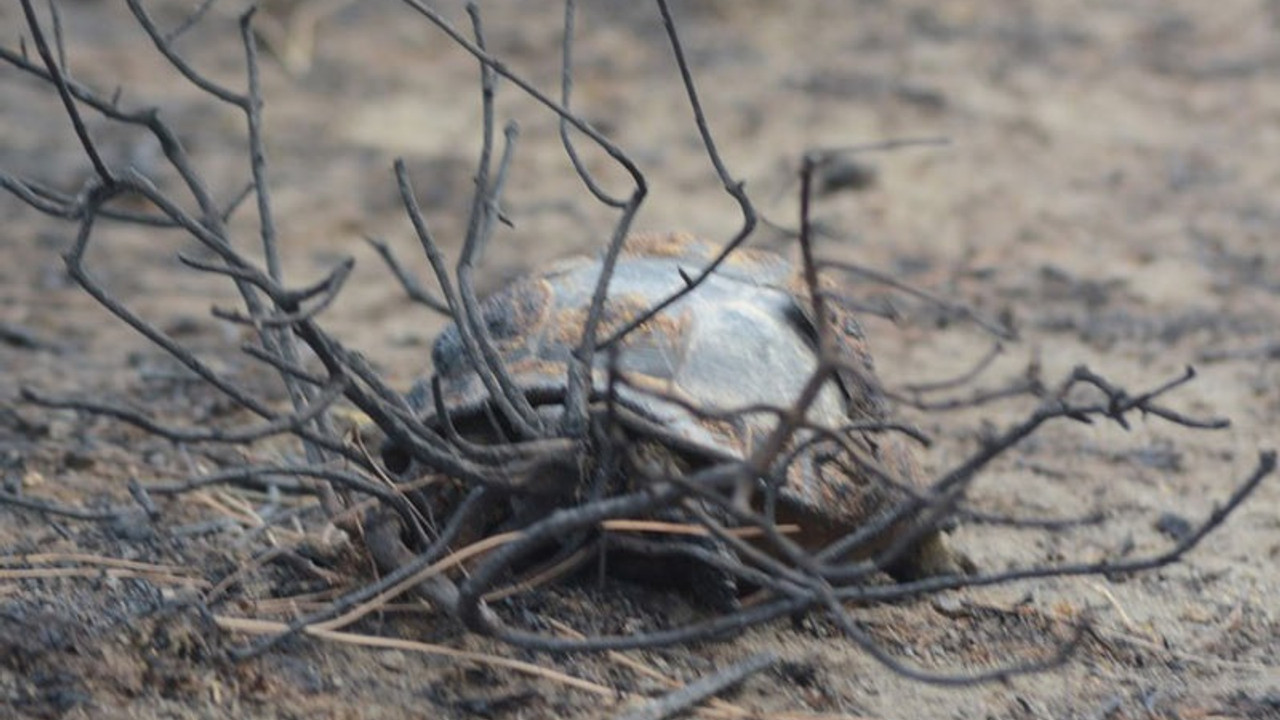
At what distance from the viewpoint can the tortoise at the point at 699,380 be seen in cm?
297

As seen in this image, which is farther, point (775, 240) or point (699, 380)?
point (775, 240)

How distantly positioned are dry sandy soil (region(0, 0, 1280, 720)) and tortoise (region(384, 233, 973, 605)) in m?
0.17

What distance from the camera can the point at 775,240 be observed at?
6027mm

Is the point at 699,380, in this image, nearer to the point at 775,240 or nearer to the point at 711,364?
the point at 711,364

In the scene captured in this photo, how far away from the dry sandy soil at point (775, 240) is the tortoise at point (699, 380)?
0.57ft

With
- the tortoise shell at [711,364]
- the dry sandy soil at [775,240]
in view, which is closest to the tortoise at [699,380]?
the tortoise shell at [711,364]

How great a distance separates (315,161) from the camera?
7188 millimetres

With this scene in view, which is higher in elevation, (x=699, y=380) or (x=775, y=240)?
(x=775, y=240)

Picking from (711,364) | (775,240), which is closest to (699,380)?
(711,364)

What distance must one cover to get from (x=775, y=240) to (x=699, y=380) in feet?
9.79

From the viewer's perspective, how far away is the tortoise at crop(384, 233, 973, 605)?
297 cm

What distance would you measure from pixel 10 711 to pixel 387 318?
298cm

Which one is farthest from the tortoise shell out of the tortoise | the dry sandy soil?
the dry sandy soil

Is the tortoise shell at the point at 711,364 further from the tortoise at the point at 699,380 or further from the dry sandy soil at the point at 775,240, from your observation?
the dry sandy soil at the point at 775,240
